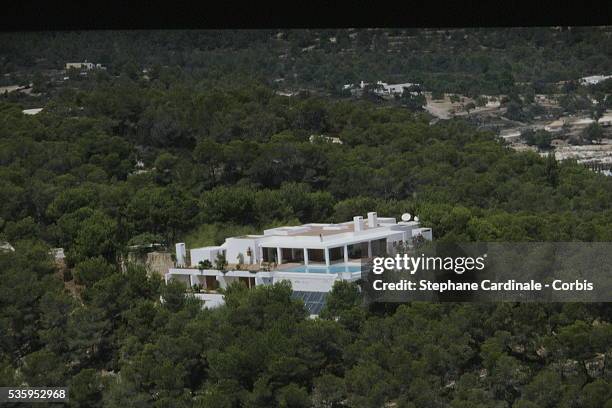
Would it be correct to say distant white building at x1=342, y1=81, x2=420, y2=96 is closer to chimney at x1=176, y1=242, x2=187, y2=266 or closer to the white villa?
the white villa

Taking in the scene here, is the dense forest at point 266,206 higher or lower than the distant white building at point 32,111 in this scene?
lower

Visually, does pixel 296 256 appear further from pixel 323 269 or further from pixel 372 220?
pixel 372 220

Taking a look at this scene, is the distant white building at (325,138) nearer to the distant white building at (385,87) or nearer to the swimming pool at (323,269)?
the distant white building at (385,87)

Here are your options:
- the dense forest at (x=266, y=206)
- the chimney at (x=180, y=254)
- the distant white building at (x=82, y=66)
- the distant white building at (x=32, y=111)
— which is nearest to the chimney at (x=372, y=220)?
the dense forest at (x=266, y=206)

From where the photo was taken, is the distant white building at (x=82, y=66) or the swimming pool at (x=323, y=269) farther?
the distant white building at (x=82, y=66)

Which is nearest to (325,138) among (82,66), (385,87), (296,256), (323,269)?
(385,87)

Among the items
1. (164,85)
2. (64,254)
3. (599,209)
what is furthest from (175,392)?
(164,85)

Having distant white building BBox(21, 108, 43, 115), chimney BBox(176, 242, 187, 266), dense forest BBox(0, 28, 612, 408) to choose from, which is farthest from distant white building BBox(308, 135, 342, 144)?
chimney BBox(176, 242, 187, 266)

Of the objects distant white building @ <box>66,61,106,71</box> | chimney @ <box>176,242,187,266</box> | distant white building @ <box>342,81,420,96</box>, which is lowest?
chimney @ <box>176,242,187,266</box>
